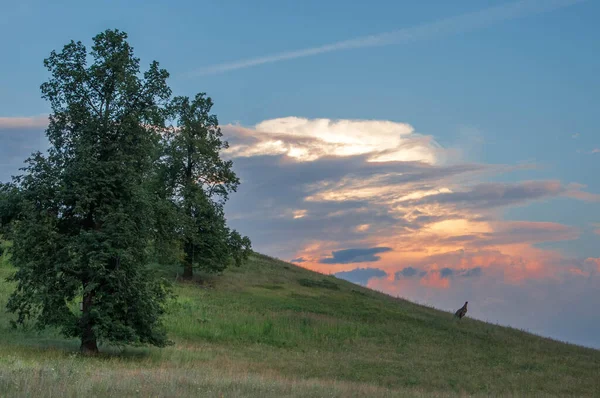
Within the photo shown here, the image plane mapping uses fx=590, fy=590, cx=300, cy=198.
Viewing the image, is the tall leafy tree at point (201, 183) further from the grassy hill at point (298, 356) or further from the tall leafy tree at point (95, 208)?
the tall leafy tree at point (95, 208)

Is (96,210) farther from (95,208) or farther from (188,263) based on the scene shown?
(188,263)

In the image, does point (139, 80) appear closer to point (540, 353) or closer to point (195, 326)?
point (195, 326)

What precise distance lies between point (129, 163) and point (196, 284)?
1144 inches

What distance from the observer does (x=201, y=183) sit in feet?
180

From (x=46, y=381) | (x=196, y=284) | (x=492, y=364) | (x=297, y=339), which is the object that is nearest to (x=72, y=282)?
Result: (x=46, y=381)

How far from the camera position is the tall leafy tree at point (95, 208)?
23.5 metres

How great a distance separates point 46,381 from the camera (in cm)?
1327

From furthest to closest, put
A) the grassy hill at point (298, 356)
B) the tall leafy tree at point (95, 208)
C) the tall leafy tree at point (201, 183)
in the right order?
1. the tall leafy tree at point (201, 183)
2. the tall leafy tree at point (95, 208)
3. the grassy hill at point (298, 356)

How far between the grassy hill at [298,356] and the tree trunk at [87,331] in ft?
1.70

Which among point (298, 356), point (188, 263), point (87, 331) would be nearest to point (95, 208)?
point (87, 331)

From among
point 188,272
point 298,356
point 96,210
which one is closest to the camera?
point 96,210

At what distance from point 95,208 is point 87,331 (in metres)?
5.21

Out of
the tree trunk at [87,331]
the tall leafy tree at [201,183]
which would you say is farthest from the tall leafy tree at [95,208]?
the tall leafy tree at [201,183]

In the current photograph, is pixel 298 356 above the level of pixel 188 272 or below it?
below
